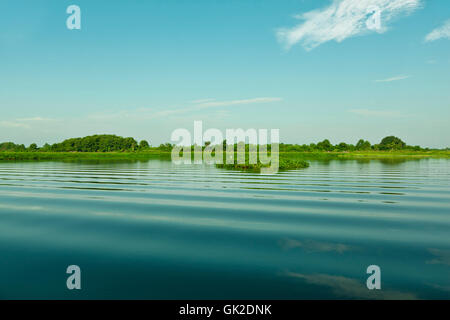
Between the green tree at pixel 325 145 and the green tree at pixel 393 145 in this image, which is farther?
the green tree at pixel 393 145

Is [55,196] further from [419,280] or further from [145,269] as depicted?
[419,280]

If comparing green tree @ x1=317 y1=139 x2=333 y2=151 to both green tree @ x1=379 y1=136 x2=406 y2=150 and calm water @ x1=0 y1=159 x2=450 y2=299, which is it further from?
calm water @ x1=0 y1=159 x2=450 y2=299

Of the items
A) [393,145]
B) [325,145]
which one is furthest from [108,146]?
[393,145]

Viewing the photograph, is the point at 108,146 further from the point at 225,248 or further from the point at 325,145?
the point at 225,248

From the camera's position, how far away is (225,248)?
30.9 ft

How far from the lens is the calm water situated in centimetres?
692

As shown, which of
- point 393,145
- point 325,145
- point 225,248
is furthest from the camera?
point 393,145

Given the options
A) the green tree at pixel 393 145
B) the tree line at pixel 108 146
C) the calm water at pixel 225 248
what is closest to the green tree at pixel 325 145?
the tree line at pixel 108 146

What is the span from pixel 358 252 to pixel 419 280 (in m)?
1.90

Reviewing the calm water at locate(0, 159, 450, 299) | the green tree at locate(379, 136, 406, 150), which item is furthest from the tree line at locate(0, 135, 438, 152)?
the calm water at locate(0, 159, 450, 299)

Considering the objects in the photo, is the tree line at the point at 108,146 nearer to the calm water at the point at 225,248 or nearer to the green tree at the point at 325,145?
the green tree at the point at 325,145

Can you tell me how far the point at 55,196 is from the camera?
19.8m

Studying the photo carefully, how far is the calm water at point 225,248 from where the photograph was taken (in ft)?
22.7
